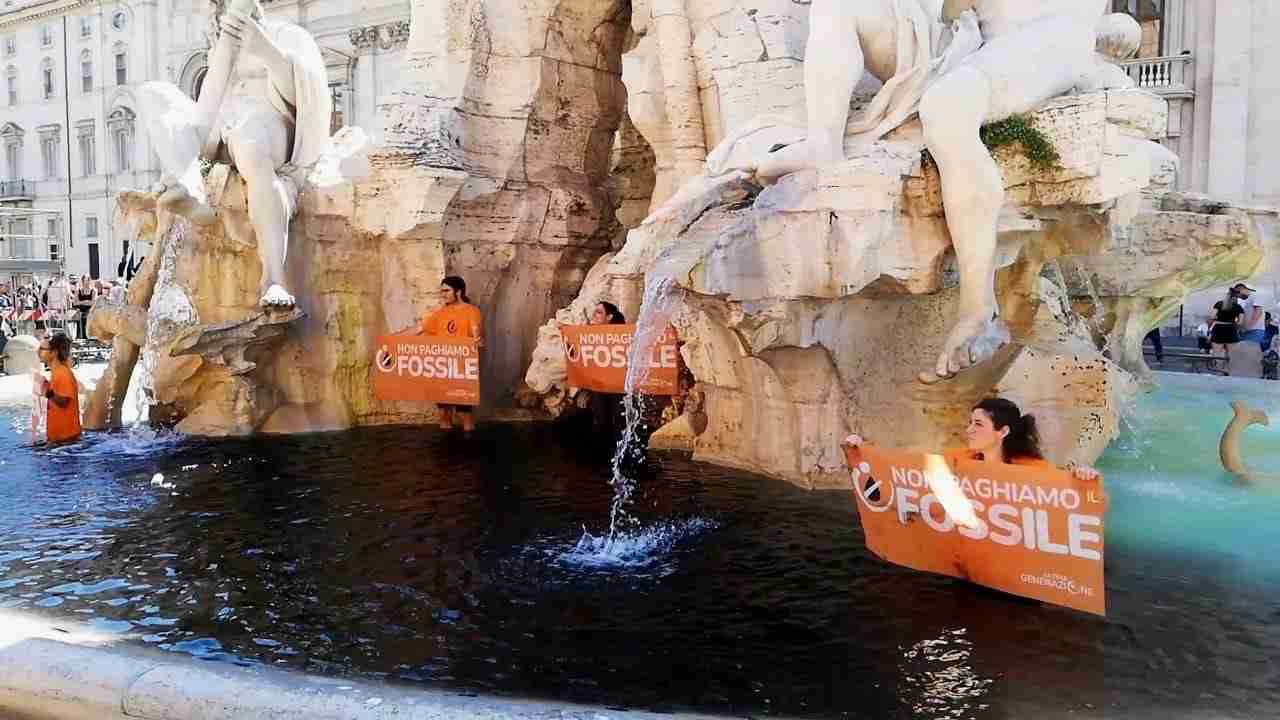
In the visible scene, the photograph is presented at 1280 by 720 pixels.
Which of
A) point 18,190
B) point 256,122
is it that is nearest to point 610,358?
point 256,122

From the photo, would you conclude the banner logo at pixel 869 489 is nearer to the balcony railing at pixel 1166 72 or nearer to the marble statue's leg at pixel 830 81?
the marble statue's leg at pixel 830 81

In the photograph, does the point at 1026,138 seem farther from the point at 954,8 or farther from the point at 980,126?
the point at 954,8

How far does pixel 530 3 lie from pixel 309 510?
15.9 ft

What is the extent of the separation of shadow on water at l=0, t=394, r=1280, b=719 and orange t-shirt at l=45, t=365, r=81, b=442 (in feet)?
4.73

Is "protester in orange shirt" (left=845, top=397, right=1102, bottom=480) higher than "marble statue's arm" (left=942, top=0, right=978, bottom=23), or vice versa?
"marble statue's arm" (left=942, top=0, right=978, bottom=23)

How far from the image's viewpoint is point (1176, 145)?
19312mm

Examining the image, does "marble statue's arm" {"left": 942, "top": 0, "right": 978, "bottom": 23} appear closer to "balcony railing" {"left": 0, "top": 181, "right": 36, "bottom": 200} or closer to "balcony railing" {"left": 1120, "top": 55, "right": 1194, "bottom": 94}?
"balcony railing" {"left": 1120, "top": 55, "right": 1194, "bottom": 94}

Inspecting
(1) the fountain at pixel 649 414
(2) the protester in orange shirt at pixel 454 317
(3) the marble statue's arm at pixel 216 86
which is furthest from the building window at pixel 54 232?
(2) the protester in orange shirt at pixel 454 317

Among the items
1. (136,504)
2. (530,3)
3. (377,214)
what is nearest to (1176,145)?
(530,3)

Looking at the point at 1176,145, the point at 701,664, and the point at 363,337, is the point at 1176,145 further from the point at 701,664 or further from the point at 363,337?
the point at 701,664

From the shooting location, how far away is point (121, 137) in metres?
45.5

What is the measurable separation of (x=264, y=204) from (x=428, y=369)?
1.77 meters

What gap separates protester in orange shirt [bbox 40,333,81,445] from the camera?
808 centimetres

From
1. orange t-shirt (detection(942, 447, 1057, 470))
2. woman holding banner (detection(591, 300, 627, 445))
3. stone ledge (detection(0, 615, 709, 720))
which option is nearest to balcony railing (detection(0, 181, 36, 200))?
woman holding banner (detection(591, 300, 627, 445))
